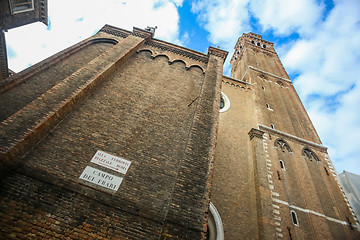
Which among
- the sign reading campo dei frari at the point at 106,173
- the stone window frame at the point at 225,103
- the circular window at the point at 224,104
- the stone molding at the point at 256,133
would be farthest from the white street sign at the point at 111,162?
the circular window at the point at 224,104

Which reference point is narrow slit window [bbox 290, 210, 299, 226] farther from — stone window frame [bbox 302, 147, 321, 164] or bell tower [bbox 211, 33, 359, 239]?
stone window frame [bbox 302, 147, 321, 164]

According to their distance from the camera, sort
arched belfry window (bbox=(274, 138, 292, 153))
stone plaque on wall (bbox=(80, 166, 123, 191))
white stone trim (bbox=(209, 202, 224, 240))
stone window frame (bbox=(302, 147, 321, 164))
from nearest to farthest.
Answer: stone plaque on wall (bbox=(80, 166, 123, 191)), white stone trim (bbox=(209, 202, 224, 240)), arched belfry window (bbox=(274, 138, 292, 153)), stone window frame (bbox=(302, 147, 321, 164))

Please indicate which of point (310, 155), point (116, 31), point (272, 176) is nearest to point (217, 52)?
point (116, 31)

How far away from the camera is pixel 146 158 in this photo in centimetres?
530

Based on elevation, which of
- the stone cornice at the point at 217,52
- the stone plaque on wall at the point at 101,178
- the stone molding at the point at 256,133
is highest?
the stone cornice at the point at 217,52

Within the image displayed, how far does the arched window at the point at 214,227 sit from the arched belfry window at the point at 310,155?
333 inches

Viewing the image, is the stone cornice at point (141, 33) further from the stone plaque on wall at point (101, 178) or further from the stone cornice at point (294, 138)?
the stone cornice at point (294, 138)

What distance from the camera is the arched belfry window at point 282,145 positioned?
1189 centimetres

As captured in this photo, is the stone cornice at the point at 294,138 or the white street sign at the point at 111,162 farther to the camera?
the stone cornice at the point at 294,138

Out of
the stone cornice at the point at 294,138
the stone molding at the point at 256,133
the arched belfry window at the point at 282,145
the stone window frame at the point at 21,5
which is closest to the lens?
the stone window frame at the point at 21,5

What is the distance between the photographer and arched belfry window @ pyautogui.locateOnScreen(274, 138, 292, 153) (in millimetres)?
11889

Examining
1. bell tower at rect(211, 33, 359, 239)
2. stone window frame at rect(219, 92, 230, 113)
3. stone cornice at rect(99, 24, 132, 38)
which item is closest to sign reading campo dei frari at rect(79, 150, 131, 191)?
bell tower at rect(211, 33, 359, 239)

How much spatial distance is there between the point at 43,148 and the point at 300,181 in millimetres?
12748

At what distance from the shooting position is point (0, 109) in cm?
543
